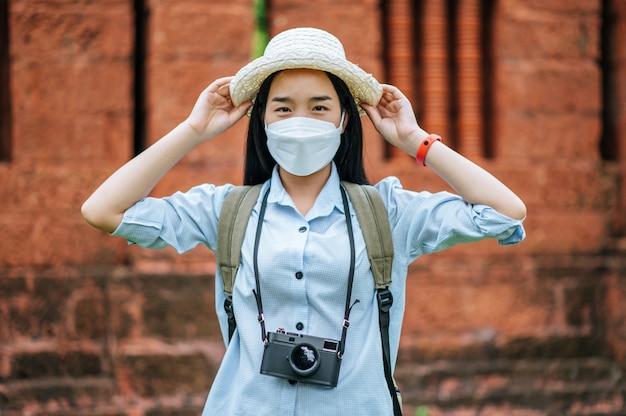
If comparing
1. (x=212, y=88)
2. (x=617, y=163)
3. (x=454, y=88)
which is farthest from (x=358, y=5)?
(x=212, y=88)

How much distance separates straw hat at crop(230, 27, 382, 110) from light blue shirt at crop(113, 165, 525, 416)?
0.36 metres

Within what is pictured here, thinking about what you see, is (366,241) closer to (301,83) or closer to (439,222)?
(439,222)

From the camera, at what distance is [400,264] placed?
2959 millimetres

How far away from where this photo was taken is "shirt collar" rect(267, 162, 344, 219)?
9.75 ft

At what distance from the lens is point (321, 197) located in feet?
9.89

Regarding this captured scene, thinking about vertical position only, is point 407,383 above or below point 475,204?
below

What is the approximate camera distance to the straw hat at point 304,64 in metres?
2.94

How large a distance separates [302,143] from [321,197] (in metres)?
0.20

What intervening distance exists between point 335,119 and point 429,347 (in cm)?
336

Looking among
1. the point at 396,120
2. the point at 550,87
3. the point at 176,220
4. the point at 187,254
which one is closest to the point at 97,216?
the point at 176,220

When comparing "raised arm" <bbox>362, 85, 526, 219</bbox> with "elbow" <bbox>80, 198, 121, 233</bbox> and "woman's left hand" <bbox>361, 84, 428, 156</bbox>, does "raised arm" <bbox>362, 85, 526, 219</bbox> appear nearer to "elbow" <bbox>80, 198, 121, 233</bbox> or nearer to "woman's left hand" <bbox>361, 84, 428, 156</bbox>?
"woman's left hand" <bbox>361, 84, 428, 156</bbox>

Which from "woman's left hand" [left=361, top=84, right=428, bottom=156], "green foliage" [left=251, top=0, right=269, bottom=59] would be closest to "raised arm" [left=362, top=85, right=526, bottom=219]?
"woman's left hand" [left=361, top=84, right=428, bottom=156]

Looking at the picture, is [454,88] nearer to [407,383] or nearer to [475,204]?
[407,383]

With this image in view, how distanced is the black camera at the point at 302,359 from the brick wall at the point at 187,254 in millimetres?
3058
